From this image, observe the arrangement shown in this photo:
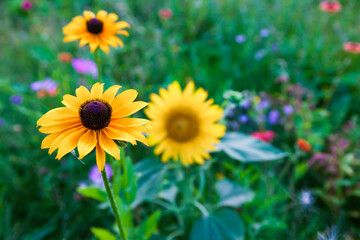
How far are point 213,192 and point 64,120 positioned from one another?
0.92 metres

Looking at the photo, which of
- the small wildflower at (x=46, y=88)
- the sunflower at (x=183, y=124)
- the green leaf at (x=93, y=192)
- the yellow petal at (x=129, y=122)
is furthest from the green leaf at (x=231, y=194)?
the small wildflower at (x=46, y=88)

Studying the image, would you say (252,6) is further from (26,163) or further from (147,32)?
(26,163)

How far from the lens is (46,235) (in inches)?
51.5

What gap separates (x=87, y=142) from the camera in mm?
589

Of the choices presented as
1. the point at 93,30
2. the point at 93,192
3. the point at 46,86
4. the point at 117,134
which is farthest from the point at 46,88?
the point at 117,134

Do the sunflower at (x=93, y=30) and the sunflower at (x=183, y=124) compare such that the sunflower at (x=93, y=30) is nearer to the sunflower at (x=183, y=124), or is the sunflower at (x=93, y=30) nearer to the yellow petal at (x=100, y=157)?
the sunflower at (x=183, y=124)

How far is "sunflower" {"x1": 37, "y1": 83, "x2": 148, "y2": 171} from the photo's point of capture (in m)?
0.58

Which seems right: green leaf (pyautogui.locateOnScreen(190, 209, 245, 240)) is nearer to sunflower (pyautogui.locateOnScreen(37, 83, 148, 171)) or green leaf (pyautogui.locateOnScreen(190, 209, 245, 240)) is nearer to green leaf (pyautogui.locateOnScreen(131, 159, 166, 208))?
green leaf (pyautogui.locateOnScreen(131, 159, 166, 208))

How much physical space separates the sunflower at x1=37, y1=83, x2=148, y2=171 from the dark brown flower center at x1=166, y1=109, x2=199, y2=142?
36 cm

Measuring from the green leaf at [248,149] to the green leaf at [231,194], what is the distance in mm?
198

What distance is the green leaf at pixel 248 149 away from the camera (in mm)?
1016

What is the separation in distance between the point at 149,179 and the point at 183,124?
247 millimetres

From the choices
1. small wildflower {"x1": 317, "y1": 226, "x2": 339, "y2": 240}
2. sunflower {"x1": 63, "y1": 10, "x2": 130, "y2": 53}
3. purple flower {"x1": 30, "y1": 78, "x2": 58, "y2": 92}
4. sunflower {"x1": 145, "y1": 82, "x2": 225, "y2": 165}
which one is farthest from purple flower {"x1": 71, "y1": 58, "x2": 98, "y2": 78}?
small wildflower {"x1": 317, "y1": 226, "x2": 339, "y2": 240}

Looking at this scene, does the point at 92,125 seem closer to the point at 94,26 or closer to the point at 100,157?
the point at 100,157
